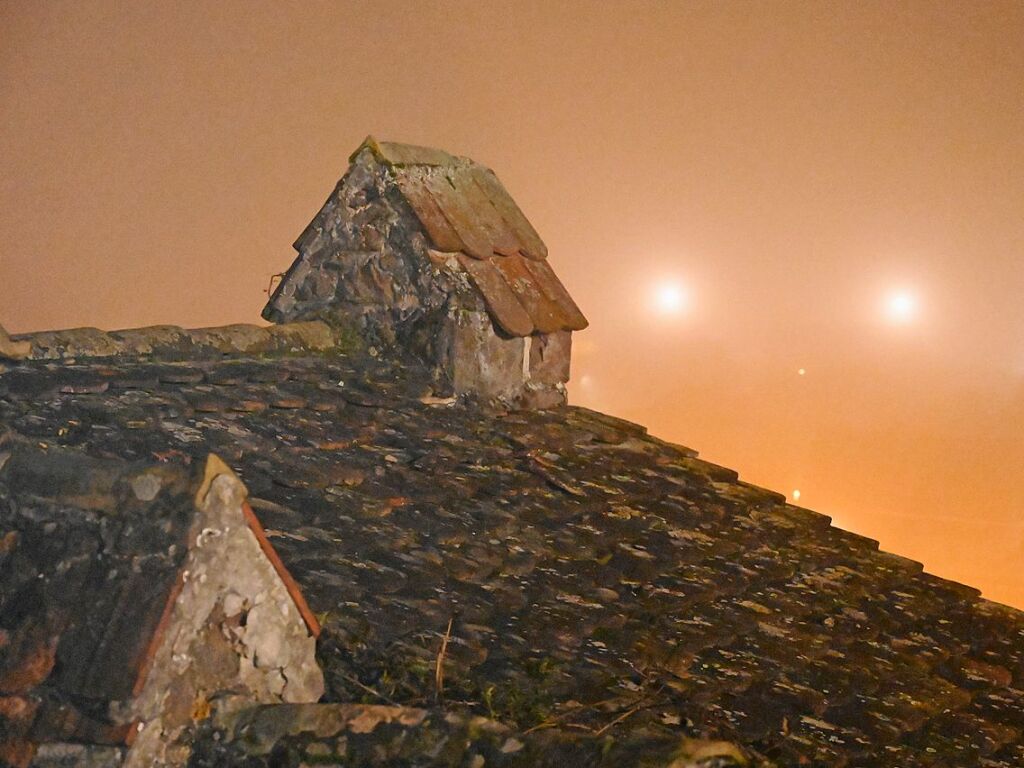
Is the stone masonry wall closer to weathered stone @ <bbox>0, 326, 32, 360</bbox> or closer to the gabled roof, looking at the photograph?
the gabled roof

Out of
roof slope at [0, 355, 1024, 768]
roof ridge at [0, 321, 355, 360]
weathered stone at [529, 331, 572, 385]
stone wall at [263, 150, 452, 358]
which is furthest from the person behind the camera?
weathered stone at [529, 331, 572, 385]

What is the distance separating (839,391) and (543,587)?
15723mm

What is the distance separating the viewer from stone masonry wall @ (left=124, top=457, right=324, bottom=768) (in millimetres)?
2623

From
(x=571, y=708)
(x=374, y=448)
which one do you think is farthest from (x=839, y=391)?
(x=571, y=708)

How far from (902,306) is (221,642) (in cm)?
1720

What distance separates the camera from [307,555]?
3545 millimetres

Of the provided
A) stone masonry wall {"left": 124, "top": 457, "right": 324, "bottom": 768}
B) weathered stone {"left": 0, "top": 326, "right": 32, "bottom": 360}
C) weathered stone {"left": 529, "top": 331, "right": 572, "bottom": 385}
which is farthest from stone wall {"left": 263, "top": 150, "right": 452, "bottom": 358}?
stone masonry wall {"left": 124, "top": 457, "right": 324, "bottom": 768}

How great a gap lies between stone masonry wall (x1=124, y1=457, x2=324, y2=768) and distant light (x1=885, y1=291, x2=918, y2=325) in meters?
16.9

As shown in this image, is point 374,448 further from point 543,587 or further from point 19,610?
point 19,610

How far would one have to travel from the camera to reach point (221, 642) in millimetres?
2801

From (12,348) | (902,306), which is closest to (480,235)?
(12,348)

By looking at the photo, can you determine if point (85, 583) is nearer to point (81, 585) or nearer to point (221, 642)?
point (81, 585)

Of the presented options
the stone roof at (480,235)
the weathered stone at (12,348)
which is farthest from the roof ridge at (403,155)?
the weathered stone at (12,348)

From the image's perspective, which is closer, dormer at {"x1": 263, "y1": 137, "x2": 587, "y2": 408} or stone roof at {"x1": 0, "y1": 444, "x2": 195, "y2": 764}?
stone roof at {"x1": 0, "y1": 444, "x2": 195, "y2": 764}
